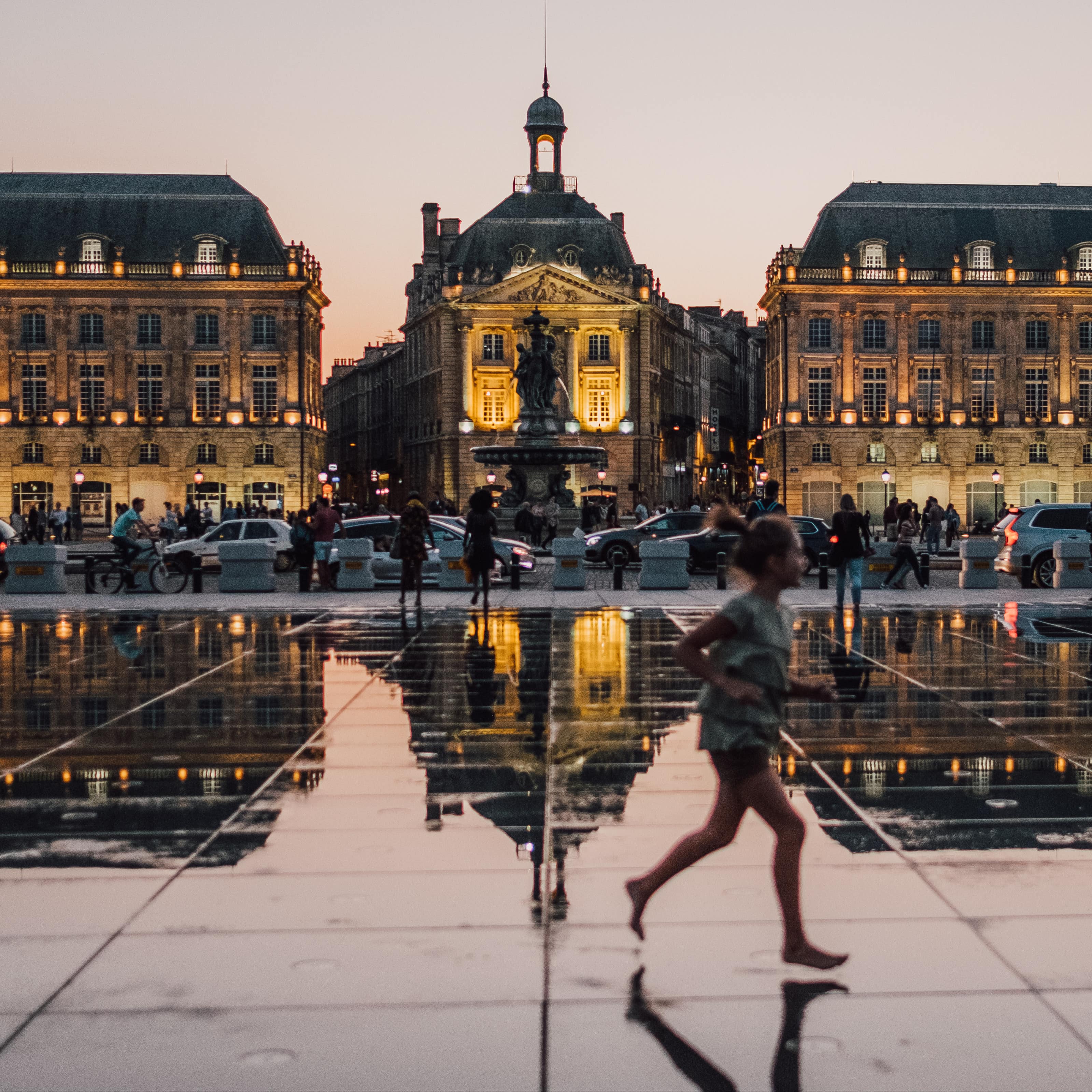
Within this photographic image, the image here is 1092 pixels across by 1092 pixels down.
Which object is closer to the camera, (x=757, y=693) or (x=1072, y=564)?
(x=757, y=693)

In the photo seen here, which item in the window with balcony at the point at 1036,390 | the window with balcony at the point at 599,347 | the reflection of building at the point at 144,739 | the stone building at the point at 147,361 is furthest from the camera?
the window with balcony at the point at 599,347

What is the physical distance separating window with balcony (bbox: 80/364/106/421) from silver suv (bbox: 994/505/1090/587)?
67199mm

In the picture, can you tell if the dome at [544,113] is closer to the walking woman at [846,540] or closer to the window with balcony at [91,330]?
the window with balcony at [91,330]

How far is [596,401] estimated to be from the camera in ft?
328

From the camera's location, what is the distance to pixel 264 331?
90.2m

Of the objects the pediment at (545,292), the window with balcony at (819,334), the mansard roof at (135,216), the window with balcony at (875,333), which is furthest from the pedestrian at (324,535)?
the pediment at (545,292)

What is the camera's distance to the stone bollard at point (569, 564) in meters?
30.5

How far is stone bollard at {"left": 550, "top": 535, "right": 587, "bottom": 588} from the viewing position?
3045 cm

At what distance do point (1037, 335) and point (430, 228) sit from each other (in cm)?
4349

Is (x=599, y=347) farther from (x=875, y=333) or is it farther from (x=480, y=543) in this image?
(x=480, y=543)

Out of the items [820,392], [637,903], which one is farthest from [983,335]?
[637,903]

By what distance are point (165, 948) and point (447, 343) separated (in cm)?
9373

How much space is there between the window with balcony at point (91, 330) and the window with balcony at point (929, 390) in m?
46.6

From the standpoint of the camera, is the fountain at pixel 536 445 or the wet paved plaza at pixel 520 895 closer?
the wet paved plaza at pixel 520 895
